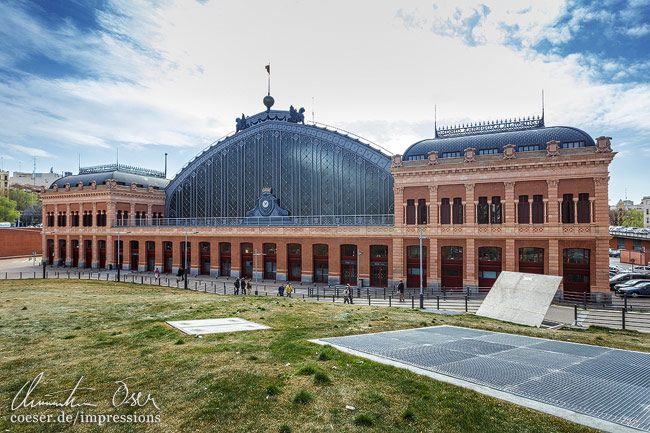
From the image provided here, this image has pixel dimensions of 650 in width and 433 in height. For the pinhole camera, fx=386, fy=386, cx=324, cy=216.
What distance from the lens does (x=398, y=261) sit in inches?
1778

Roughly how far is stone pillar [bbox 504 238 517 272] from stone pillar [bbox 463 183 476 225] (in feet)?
13.4

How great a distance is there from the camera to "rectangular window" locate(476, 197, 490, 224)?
4200 centimetres

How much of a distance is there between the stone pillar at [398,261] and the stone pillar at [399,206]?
2032 millimetres

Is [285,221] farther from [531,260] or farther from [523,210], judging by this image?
[531,260]

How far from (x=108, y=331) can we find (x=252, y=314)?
25.3 feet

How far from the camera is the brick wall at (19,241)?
88.5 meters

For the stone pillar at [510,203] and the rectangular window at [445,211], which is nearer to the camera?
the stone pillar at [510,203]

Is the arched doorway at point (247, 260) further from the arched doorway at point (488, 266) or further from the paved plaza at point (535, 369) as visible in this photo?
the paved plaza at point (535, 369)

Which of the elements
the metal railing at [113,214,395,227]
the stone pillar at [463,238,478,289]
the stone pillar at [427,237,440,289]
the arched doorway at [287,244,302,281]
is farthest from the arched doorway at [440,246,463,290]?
the arched doorway at [287,244,302,281]

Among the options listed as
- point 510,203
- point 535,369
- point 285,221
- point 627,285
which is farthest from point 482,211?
point 535,369

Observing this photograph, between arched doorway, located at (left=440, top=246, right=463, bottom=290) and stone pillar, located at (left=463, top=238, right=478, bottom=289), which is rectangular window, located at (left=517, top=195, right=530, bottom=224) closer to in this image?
stone pillar, located at (left=463, top=238, right=478, bottom=289)

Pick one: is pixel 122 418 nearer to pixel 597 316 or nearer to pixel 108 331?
pixel 108 331

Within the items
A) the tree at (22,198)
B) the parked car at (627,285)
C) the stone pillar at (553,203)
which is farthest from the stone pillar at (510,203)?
the tree at (22,198)

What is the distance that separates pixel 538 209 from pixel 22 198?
7297 inches
